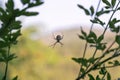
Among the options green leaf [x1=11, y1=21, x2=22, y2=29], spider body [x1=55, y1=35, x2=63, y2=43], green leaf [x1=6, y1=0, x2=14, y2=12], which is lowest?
spider body [x1=55, y1=35, x2=63, y2=43]

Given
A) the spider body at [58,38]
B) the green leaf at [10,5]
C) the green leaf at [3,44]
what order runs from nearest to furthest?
the green leaf at [10,5]
the green leaf at [3,44]
the spider body at [58,38]

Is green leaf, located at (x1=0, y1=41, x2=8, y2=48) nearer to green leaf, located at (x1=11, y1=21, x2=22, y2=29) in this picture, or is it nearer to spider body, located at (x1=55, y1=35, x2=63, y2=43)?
green leaf, located at (x1=11, y1=21, x2=22, y2=29)

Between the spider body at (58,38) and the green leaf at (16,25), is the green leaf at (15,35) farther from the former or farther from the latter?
the spider body at (58,38)

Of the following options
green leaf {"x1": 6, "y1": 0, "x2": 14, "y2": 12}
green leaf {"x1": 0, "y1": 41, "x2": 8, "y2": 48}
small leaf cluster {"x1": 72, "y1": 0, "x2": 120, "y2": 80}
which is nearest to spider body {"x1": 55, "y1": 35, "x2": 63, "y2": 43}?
small leaf cluster {"x1": 72, "y1": 0, "x2": 120, "y2": 80}

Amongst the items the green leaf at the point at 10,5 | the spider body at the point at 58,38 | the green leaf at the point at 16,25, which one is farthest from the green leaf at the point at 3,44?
the spider body at the point at 58,38

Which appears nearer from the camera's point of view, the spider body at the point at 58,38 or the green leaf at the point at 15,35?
the green leaf at the point at 15,35

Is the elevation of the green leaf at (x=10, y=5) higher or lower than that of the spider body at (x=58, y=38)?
higher

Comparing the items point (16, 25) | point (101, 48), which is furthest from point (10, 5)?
point (101, 48)

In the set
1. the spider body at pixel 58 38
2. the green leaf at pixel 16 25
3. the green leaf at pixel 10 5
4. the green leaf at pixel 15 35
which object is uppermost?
the green leaf at pixel 10 5

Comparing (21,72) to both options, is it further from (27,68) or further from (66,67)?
(66,67)

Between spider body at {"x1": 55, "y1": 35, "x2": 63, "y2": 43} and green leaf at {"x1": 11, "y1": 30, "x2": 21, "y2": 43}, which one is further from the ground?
green leaf at {"x1": 11, "y1": 30, "x2": 21, "y2": 43}

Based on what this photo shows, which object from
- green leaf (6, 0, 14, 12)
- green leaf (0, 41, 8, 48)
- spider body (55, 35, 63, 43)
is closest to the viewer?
green leaf (6, 0, 14, 12)
